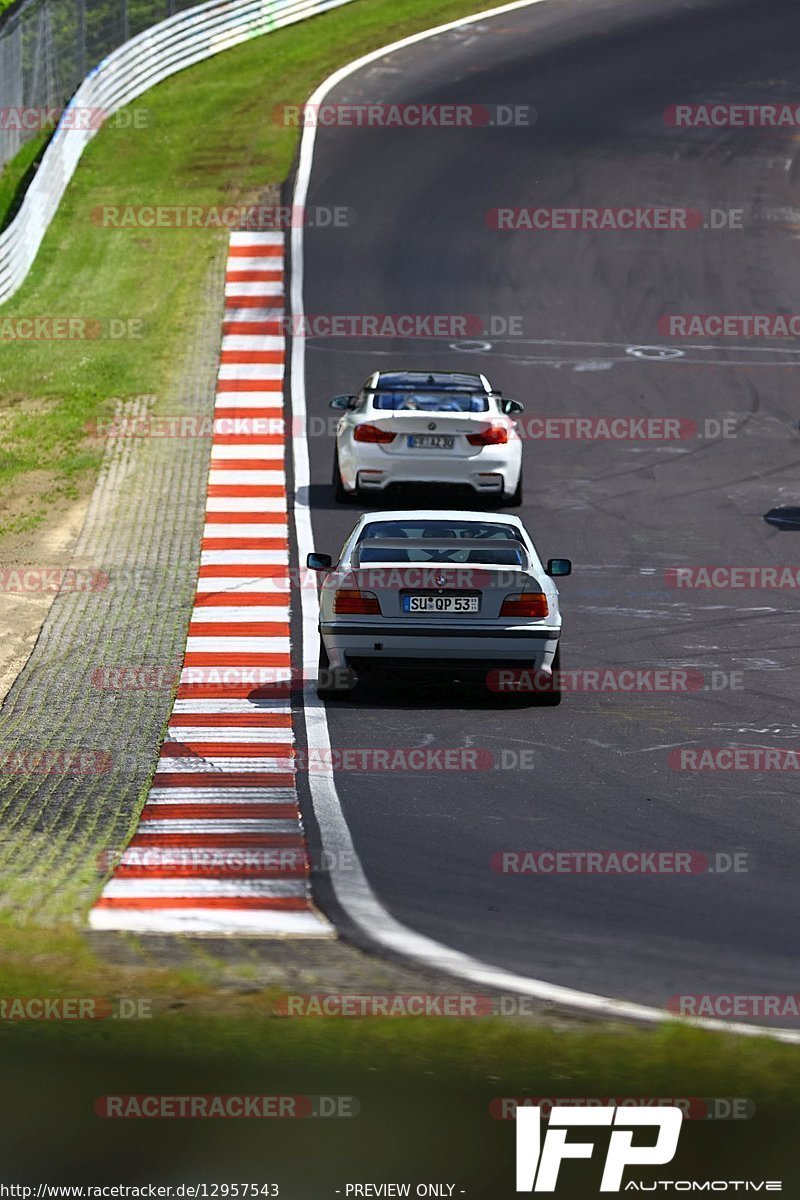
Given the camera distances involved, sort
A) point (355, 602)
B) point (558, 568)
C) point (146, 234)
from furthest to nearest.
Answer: point (146, 234)
point (558, 568)
point (355, 602)

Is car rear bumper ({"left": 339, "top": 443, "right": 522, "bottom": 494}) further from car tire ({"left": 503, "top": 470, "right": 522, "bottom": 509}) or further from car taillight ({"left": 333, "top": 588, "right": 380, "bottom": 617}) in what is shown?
car taillight ({"left": 333, "top": 588, "right": 380, "bottom": 617})

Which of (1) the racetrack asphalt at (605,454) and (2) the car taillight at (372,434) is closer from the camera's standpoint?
(1) the racetrack asphalt at (605,454)

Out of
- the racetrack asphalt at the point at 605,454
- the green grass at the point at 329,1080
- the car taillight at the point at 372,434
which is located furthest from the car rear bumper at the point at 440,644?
the car taillight at the point at 372,434

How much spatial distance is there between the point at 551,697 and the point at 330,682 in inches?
62.1

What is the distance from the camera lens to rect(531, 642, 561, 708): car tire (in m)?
14.0

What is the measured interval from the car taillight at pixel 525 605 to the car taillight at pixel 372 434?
741 cm

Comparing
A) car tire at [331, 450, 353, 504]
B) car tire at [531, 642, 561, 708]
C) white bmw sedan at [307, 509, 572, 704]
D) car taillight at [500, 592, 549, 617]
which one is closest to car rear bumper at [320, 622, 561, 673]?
white bmw sedan at [307, 509, 572, 704]

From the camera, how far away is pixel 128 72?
Result: 42.5 m

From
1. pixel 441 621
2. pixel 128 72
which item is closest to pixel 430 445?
pixel 441 621

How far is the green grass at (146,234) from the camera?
25.9 metres

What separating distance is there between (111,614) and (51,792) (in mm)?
5881

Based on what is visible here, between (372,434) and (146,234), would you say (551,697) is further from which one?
(146,234)

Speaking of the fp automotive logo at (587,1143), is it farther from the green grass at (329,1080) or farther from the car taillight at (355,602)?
the car taillight at (355,602)

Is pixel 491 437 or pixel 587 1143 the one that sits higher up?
pixel 491 437
